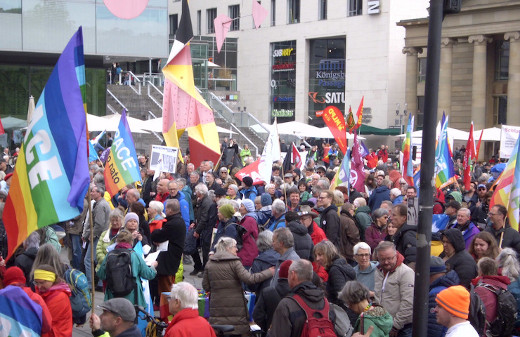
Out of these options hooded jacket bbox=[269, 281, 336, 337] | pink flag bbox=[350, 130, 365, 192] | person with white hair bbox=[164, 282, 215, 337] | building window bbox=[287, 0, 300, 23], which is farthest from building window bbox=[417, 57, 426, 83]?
person with white hair bbox=[164, 282, 215, 337]

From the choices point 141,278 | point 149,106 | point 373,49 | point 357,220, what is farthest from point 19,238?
point 373,49

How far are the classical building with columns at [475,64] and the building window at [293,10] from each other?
37.8 feet

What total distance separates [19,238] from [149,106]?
3124 centimetres

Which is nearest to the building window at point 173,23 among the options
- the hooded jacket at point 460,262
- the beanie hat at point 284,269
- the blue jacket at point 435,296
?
the hooded jacket at point 460,262

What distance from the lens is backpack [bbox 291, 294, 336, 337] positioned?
6.16 metres

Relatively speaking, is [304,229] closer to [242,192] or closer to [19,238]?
[19,238]

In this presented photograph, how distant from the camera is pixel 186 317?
19.3ft

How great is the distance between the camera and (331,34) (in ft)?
191

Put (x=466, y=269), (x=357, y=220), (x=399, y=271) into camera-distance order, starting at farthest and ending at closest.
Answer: (x=357, y=220), (x=466, y=269), (x=399, y=271)

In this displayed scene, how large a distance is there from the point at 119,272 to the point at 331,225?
3307 mm

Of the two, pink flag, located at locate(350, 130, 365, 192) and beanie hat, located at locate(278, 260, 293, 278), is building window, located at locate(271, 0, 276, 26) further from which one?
beanie hat, located at locate(278, 260, 293, 278)

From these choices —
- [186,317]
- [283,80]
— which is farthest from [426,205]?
[283,80]

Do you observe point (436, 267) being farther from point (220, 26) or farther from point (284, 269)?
point (220, 26)

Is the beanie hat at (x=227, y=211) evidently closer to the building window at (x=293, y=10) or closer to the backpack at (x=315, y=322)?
the backpack at (x=315, y=322)
